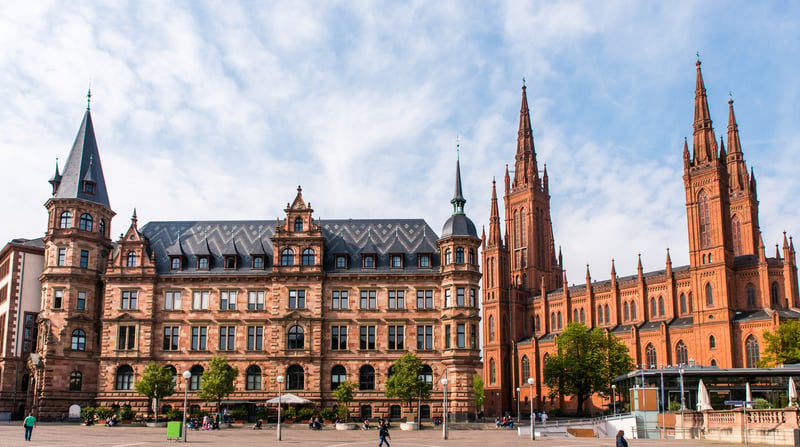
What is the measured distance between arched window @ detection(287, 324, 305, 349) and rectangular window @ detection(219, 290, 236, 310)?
18.6 feet

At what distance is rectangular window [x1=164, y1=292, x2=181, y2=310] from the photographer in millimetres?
68562

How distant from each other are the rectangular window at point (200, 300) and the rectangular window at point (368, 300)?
13717 mm

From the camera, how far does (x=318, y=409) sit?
6544cm

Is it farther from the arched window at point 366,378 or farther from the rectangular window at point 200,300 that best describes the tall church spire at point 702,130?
the rectangular window at point 200,300

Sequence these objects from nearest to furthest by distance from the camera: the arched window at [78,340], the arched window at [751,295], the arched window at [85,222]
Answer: the arched window at [78,340]
the arched window at [85,222]
the arched window at [751,295]

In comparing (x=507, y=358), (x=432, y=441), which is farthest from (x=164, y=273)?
(x=507, y=358)

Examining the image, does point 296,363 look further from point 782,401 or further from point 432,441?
point 782,401

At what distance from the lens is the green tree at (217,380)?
6134 centimetres

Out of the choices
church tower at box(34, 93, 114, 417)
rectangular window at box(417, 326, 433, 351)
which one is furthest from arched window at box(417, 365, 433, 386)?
church tower at box(34, 93, 114, 417)

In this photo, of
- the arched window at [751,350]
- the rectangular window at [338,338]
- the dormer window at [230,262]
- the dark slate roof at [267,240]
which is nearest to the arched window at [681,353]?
the arched window at [751,350]

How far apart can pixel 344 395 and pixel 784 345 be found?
161ft

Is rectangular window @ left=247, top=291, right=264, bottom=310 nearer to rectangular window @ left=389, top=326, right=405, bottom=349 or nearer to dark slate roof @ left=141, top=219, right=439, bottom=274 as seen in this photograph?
dark slate roof @ left=141, top=219, right=439, bottom=274

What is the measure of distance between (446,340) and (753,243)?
8578cm

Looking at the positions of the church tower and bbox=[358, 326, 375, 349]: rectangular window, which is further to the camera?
bbox=[358, 326, 375, 349]: rectangular window
